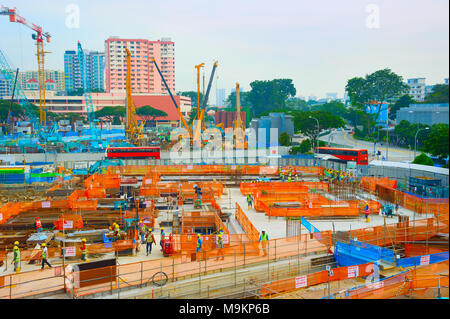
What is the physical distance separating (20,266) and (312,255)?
9656 millimetres

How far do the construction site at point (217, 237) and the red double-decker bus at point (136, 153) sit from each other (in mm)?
5557

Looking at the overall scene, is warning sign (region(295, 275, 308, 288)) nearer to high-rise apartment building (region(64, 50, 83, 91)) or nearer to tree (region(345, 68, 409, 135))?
tree (region(345, 68, 409, 135))

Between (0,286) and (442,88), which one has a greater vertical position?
(442,88)

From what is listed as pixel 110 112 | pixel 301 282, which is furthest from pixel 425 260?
pixel 110 112

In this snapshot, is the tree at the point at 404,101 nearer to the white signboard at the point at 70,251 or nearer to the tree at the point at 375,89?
the tree at the point at 375,89

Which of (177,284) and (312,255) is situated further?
(312,255)

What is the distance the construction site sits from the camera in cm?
1089

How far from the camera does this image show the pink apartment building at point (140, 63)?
11700 centimetres

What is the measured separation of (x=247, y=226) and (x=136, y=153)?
86.5 ft

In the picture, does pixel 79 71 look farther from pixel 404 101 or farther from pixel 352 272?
pixel 352 272

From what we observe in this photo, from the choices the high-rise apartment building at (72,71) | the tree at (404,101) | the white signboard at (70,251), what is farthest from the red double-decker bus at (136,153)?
the high-rise apartment building at (72,71)

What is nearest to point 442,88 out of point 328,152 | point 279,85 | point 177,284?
point 177,284
